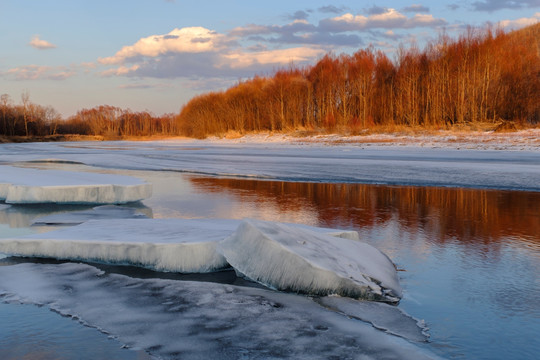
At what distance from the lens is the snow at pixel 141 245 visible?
3.60 metres

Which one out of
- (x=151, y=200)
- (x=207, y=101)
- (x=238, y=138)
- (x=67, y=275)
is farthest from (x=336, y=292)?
(x=207, y=101)

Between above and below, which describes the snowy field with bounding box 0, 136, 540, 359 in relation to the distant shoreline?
below

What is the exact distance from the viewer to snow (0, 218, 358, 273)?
142 inches

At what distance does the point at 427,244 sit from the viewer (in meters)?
4.53

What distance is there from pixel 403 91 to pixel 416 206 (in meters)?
24.5

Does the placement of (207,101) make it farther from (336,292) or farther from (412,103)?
(336,292)

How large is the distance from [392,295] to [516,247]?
1.95m

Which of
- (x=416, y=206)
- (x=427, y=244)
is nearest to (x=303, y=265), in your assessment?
(x=427, y=244)

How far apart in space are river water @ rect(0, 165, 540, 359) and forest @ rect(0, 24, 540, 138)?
58.6 feet

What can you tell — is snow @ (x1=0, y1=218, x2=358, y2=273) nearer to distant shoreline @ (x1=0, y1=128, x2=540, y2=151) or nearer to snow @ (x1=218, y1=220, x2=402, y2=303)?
snow @ (x1=218, y1=220, x2=402, y2=303)

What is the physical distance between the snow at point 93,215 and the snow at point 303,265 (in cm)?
290

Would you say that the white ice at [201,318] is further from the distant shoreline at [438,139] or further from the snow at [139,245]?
the distant shoreline at [438,139]

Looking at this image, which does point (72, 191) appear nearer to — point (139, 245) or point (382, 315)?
point (139, 245)

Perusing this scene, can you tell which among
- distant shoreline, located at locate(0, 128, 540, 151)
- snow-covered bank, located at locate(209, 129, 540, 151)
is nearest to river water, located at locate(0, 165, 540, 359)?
snow-covered bank, located at locate(209, 129, 540, 151)
